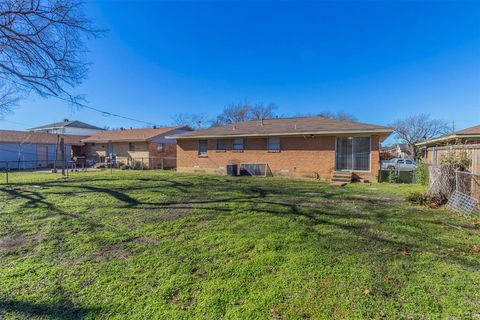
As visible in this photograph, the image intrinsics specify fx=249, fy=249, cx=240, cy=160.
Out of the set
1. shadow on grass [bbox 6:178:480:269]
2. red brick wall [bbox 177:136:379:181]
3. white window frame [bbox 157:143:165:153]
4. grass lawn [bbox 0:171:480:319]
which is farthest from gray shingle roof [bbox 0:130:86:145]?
grass lawn [bbox 0:171:480:319]

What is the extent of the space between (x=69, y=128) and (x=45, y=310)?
156 ft

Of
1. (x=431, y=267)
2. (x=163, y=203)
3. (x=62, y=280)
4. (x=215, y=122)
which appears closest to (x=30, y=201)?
(x=163, y=203)

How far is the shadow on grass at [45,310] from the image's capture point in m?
2.62

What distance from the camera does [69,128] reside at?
4169cm

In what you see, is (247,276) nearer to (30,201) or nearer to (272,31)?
(30,201)

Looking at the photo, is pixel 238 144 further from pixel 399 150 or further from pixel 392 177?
pixel 399 150

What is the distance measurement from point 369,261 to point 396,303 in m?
0.94

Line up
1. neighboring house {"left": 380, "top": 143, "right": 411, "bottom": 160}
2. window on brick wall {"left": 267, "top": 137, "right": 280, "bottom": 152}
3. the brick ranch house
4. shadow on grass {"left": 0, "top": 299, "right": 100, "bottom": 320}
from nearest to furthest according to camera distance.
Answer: shadow on grass {"left": 0, "top": 299, "right": 100, "bottom": 320} < the brick ranch house < window on brick wall {"left": 267, "top": 137, "right": 280, "bottom": 152} < neighboring house {"left": 380, "top": 143, "right": 411, "bottom": 160}

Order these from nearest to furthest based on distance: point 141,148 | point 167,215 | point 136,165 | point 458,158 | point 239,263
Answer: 1. point 239,263
2. point 167,215
3. point 458,158
4. point 136,165
5. point 141,148

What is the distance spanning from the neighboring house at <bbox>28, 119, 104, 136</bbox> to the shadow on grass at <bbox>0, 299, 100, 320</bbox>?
147ft

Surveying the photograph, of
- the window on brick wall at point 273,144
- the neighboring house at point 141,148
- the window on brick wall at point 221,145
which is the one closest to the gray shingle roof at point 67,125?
the neighboring house at point 141,148

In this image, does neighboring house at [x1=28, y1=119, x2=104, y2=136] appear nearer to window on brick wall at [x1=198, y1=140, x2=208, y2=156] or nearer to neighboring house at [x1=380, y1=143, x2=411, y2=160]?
window on brick wall at [x1=198, y1=140, x2=208, y2=156]

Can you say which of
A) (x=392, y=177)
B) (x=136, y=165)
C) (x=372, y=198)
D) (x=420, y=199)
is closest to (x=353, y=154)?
(x=392, y=177)

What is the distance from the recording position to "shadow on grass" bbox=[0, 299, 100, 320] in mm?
2619
